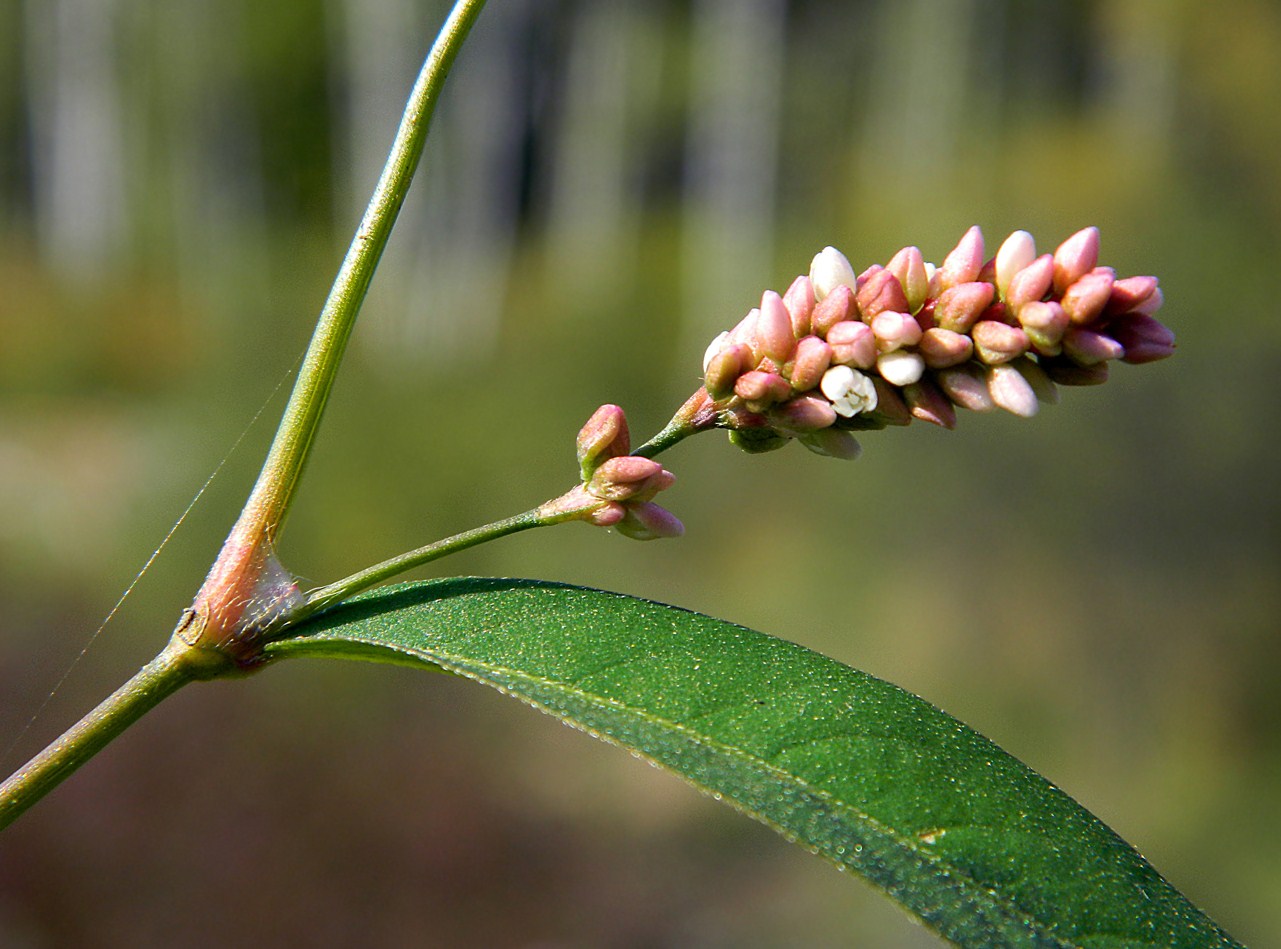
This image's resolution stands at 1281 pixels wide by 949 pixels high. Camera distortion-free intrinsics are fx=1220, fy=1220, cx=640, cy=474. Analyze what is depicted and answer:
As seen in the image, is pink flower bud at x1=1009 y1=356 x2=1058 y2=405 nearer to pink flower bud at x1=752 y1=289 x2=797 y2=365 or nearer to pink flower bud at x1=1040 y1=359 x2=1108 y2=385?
pink flower bud at x1=1040 y1=359 x2=1108 y2=385

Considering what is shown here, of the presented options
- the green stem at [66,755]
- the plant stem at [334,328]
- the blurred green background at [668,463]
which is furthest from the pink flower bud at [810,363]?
the blurred green background at [668,463]

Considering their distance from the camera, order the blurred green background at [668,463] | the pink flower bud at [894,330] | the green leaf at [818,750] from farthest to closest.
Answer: the blurred green background at [668,463]
the pink flower bud at [894,330]
the green leaf at [818,750]

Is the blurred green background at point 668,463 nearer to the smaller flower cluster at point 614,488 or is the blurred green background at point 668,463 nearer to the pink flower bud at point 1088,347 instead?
the smaller flower cluster at point 614,488

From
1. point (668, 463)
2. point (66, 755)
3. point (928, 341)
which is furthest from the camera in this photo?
point (668, 463)

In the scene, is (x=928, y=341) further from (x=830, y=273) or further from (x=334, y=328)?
(x=334, y=328)

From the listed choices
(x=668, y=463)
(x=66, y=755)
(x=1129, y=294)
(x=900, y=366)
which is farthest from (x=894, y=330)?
(x=668, y=463)

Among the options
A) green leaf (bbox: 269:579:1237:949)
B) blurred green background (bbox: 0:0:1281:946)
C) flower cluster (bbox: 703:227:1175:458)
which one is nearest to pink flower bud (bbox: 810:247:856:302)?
flower cluster (bbox: 703:227:1175:458)

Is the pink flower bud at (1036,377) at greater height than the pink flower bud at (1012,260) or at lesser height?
lesser
